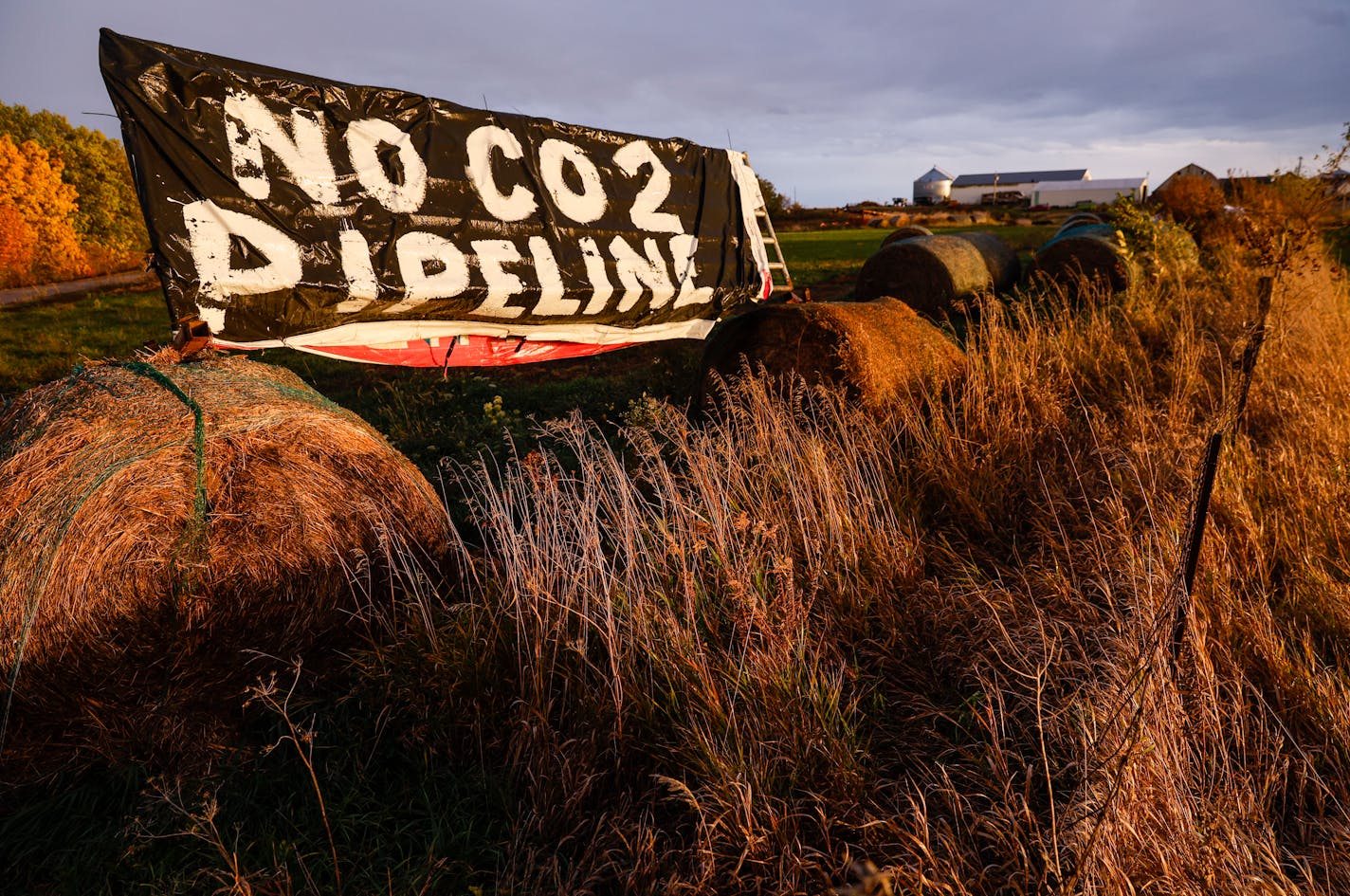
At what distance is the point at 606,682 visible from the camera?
3004mm

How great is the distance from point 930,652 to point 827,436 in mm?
2435

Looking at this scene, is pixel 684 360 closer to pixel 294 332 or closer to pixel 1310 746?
pixel 294 332

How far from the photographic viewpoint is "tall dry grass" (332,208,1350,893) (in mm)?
2418

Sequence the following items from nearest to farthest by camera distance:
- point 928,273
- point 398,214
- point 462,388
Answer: point 398,214 < point 462,388 < point 928,273

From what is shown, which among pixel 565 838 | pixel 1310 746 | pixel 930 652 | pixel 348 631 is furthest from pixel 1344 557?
pixel 348 631

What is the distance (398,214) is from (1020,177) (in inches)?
4310

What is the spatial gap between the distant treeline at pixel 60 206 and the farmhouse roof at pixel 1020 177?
93282 mm

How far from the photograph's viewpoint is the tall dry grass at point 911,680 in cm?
242

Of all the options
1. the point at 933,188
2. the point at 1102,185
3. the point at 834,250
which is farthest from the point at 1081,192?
the point at 834,250

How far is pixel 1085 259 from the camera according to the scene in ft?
47.0

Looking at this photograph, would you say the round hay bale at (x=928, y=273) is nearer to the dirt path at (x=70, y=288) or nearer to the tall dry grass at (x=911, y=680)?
the tall dry grass at (x=911, y=680)

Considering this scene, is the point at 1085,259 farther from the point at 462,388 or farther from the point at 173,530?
the point at 173,530

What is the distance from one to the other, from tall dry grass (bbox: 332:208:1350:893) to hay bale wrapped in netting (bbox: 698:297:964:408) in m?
1.32

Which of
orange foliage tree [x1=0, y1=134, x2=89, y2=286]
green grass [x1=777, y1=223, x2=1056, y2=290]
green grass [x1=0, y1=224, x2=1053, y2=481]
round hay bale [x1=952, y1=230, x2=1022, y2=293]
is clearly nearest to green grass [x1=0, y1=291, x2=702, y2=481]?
green grass [x1=0, y1=224, x2=1053, y2=481]
